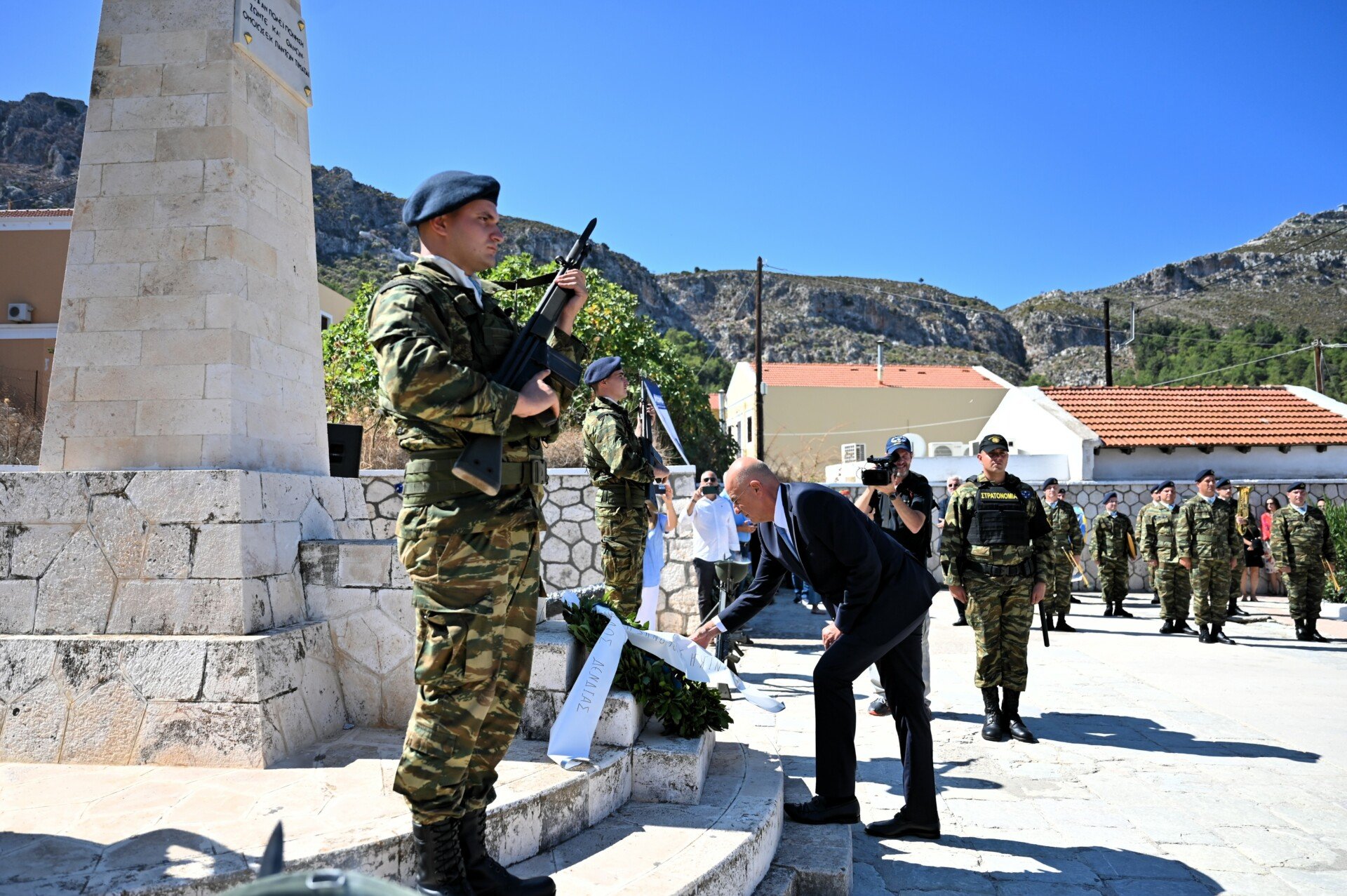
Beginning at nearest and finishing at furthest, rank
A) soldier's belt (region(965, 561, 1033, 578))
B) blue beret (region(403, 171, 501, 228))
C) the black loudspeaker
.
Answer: blue beret (region(403, 171, 501, 228)), the black loudspeaker, soldier's belt (region(965, 561, 1033, 578))

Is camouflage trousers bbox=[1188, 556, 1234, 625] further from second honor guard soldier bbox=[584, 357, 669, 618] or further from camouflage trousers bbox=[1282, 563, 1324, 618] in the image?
second honor guard soldier bbox=[584, 357, 669, 618]

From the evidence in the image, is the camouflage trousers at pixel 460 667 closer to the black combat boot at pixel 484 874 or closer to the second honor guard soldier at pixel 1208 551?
the black combat boot at pixel 484 874

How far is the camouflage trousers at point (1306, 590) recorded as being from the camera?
1098cm

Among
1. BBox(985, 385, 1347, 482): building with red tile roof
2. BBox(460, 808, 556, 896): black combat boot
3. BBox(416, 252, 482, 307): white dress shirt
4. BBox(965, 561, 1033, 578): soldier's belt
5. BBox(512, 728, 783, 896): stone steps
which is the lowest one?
BBox(512, 728, 783, 896): stone steps

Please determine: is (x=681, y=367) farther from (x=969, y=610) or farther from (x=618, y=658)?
(x=618, y=658)

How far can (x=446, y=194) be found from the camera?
8.91ft

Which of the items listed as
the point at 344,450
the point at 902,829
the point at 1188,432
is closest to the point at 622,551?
the point at 344,450

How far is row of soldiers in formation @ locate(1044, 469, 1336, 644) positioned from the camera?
10.8m

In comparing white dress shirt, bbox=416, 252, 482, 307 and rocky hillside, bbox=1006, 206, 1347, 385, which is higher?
rocky hillside, bbox=1006, 206, 1347, 385

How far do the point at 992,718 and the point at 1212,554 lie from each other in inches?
267

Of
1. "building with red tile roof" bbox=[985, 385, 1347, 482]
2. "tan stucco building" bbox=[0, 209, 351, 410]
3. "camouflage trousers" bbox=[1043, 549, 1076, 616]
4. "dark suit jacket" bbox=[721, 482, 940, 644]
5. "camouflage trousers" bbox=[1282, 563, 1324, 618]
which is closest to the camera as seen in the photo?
"dark suit jacket" bbox=[721, 482, 940, 644]

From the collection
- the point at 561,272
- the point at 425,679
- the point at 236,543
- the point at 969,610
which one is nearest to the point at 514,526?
the point at 425,679

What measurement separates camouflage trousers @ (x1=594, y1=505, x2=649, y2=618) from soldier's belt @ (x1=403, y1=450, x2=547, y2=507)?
3360 millimetres

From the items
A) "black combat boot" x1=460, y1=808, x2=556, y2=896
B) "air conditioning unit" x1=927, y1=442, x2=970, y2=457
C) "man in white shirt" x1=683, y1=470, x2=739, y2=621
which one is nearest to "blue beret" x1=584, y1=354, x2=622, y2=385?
"man in white shirt" x1=683, y1=470, x2=739, y2=621
